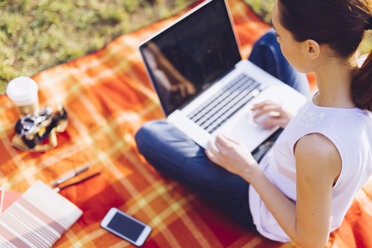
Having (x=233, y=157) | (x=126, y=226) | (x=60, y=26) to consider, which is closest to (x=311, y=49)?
(x=233, y=157)

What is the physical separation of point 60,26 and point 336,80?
1.82 metres

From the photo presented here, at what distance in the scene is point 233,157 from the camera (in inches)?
53.0

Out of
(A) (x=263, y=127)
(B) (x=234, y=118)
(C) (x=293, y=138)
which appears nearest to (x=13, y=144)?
(B) (x=234, y=118)

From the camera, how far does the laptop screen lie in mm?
1583

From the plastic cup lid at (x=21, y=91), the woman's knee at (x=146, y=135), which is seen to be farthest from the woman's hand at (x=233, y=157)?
the plastic cup lid at (x=21, y=91)

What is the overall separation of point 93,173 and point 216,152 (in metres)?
0.62

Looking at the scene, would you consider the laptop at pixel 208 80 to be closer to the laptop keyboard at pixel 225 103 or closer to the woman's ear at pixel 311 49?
the laptop keyboard at pixel 225 103

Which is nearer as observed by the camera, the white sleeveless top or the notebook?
the white sleeveless top

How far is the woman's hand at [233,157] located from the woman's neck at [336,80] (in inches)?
14.8

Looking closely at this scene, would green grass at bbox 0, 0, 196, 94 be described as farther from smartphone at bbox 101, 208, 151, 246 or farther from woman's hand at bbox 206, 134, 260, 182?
woman's hand at bbox 206, 134, 260, 182

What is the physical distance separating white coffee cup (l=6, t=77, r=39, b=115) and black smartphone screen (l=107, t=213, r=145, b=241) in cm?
64

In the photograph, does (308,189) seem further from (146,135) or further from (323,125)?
(146,135)

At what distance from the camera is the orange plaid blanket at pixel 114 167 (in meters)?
1.54

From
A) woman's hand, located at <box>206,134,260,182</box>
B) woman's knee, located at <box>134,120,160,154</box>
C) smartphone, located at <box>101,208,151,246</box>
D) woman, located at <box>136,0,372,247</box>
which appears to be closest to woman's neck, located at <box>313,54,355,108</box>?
woman, located at <box>136,0,372,247</box>
